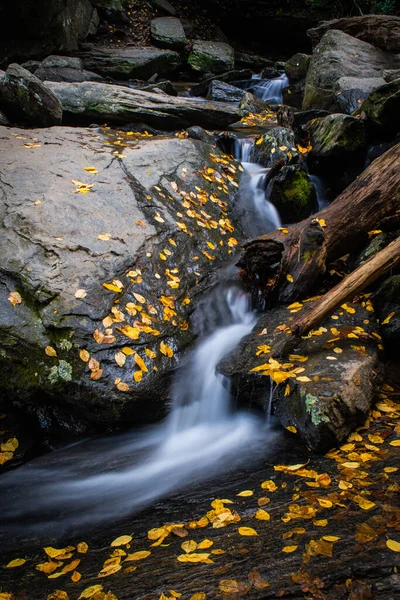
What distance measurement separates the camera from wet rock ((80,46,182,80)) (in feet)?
46.4

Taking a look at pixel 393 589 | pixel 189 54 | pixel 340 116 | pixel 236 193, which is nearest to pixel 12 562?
pixel 393 589

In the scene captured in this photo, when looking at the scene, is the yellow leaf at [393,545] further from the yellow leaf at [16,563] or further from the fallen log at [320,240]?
the fallen log at [320,240]

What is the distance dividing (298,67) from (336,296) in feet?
44.0

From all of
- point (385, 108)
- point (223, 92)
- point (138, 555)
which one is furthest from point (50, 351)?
point (223, 92)

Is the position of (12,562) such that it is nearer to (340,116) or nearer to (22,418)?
(22,418)

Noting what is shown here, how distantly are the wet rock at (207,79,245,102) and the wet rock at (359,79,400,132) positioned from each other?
7.63m

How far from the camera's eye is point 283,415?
3.38 m

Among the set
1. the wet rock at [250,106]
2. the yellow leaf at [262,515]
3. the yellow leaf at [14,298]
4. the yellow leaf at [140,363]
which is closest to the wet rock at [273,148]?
the wet rock at [250,106]

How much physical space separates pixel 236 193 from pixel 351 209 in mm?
2003

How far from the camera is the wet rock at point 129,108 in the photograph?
8320mm

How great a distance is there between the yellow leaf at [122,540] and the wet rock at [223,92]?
1332 cm

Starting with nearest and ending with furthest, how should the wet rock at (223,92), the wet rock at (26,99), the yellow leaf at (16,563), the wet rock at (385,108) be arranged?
the yellow leaf at (16,563) → the wet rock at (385,108) → the wet rock at (26,99) → the wet rock at (223,92)

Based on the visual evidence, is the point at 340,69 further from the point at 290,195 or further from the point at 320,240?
A: the point at 320,240

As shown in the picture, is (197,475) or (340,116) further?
(340,116)
